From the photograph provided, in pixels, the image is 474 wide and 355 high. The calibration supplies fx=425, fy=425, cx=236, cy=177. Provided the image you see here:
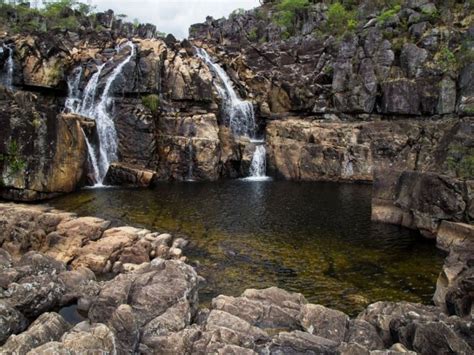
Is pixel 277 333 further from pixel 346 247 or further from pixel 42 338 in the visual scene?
pixel 346 247

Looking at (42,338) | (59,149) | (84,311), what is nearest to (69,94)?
(59,149)

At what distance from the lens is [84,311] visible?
1446 centimetres

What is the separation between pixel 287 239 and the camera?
24531mm

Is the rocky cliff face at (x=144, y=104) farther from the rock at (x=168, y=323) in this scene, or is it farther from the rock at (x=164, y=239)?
the rock at (x=168, y=323)

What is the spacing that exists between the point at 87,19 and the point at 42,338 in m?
84.6

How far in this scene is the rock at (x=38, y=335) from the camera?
33.3 ft

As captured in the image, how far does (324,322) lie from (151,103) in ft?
118

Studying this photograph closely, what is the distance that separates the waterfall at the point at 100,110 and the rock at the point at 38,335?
29296 mm

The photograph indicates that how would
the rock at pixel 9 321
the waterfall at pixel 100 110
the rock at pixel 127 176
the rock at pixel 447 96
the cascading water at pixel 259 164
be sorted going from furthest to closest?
the cascading water at pixel 259 164 < the rock at pixel 447 96 < the waterfall at pixel 100 110 < the rock at pixel 127 176 < the rock at pixel 9 321

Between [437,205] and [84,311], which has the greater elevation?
[437,205]

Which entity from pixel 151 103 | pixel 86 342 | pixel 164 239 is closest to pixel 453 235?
pixel 164 239

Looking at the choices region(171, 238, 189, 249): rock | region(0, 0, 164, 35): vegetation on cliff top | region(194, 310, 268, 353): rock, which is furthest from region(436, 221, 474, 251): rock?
region(0, 0, 164, 35): vegetation on cliff top

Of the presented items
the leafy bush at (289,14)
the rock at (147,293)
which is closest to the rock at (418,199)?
the rock at (147,293)

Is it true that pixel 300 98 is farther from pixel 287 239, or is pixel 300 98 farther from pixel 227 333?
pixel 227 333
